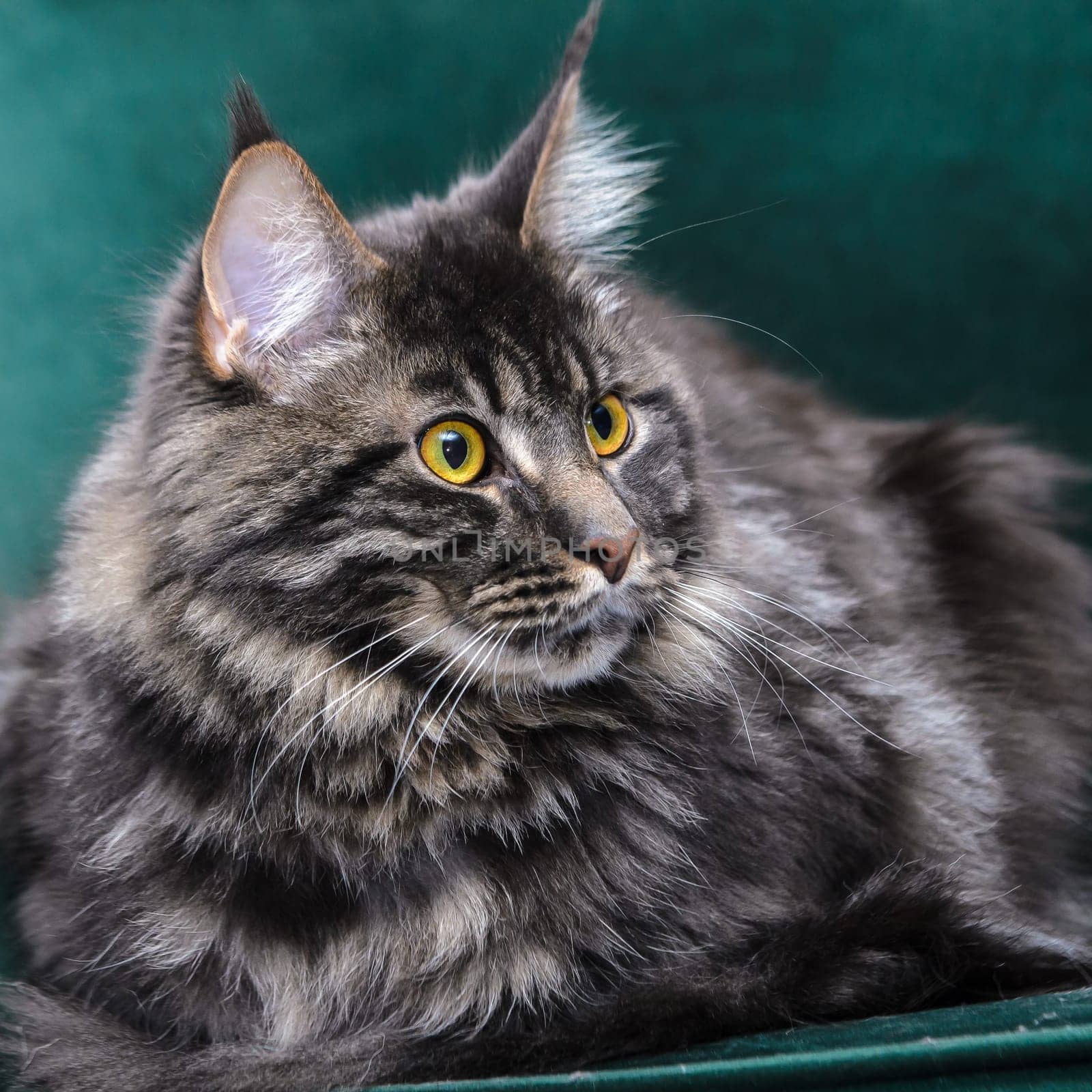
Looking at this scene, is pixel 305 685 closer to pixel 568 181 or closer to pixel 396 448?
pixel 396 448

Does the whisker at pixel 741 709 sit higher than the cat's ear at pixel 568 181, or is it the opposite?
the cat's ear at pixel 568 181

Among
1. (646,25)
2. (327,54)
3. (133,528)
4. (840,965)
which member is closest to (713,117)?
(646,25)

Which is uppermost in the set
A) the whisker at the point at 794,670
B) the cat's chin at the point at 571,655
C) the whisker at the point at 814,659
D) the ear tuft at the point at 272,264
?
the ear tuft at the point at 272,264

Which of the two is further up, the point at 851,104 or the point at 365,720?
the point at 851,104

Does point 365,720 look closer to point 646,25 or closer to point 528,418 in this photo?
point 528,418

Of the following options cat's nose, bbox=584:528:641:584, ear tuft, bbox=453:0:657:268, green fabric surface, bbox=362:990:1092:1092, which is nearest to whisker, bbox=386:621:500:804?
cat's nose, bbox=584:528:641:584

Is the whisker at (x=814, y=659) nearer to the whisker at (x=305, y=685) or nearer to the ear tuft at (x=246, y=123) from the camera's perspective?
the whisker at (x=305, y=685)

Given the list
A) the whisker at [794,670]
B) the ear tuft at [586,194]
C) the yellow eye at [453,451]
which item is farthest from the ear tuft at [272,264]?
the whisker at [794,670]
